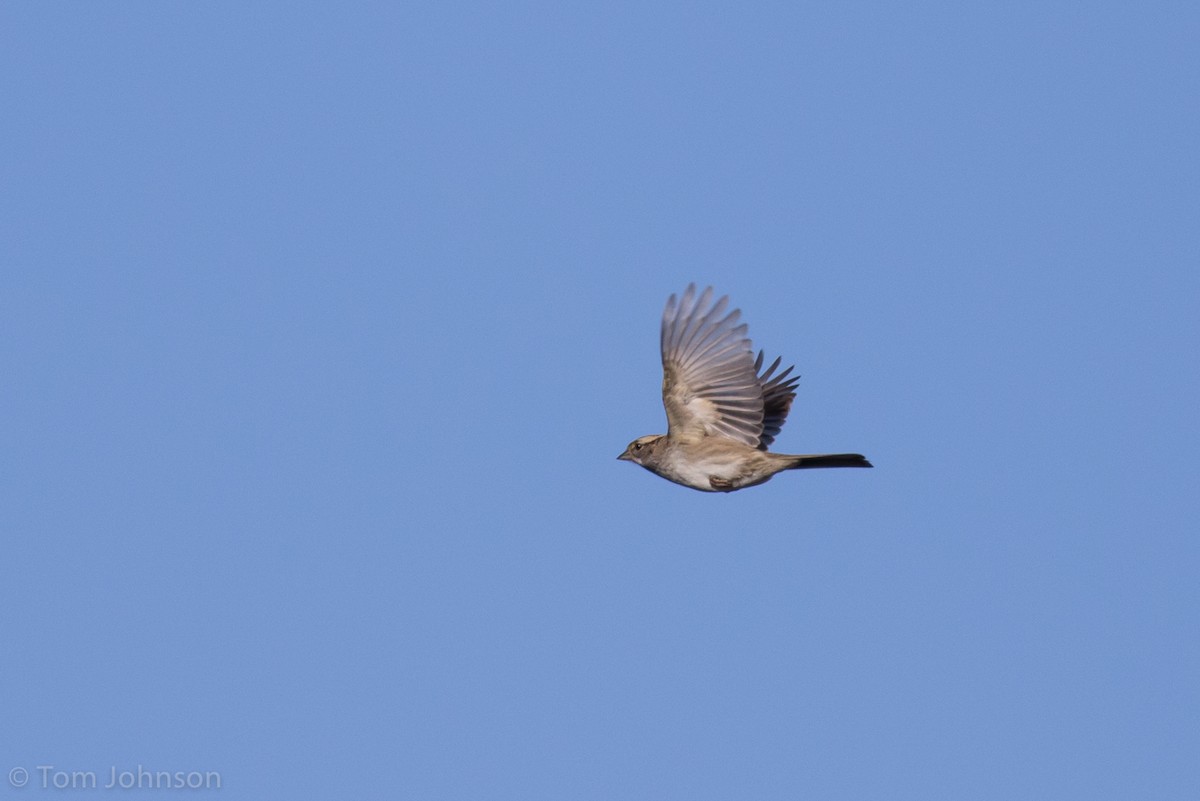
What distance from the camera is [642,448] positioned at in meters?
20.8

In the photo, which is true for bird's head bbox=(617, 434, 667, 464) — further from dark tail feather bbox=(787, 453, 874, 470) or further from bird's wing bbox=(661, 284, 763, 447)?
dark tail feather bbox=(787, 453, 874, 470)

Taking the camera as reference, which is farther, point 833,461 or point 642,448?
point 642,448

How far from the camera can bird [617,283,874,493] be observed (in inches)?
782

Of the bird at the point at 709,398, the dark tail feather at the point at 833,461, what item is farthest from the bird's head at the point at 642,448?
the dark tail feather at the point at 833,461

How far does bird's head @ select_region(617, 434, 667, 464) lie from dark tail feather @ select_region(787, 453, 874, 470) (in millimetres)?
1982

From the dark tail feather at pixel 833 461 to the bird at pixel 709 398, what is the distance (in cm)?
54

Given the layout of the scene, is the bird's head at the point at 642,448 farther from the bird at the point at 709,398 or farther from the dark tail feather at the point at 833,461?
the dark tail feather at the point at 833,461

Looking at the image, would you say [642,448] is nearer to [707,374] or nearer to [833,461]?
[707,374]

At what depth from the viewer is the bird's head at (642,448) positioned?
67.7 ft

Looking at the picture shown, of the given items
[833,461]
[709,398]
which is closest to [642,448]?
[709,398]

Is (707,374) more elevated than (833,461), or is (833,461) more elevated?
(707,374)

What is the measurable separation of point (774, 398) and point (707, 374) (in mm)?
2287

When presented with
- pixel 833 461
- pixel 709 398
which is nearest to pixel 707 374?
pixel 709 398

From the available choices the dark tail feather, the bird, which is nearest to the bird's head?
the bird
